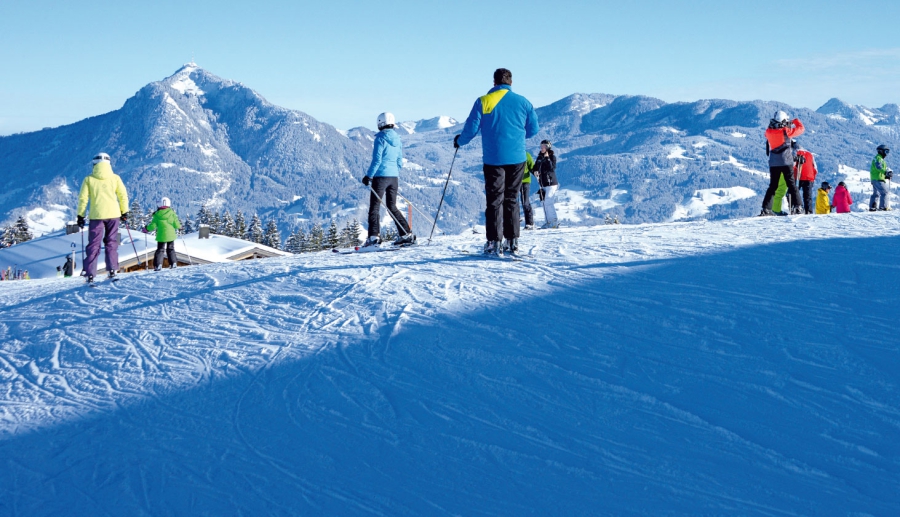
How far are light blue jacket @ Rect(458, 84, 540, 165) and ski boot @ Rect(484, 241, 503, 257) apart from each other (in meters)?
1.17

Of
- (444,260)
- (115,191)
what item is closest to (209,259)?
(115,191)

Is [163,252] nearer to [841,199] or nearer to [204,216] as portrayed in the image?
[841,199]

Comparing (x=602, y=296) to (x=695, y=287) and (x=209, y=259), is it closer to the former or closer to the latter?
(x=695, y=287)

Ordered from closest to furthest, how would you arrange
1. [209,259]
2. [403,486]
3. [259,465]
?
[403,486]
[259,465]
[209,259]

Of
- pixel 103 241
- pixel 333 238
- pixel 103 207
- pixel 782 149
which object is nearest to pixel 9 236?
pixel 333 238

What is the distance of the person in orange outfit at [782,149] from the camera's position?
12.1 m

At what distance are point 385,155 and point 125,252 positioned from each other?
2331 centimetres

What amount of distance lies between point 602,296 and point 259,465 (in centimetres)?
355

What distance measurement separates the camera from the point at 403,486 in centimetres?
346

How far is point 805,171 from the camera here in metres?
15.0

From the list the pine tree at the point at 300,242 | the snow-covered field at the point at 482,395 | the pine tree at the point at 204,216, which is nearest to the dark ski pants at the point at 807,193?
the snow-covered field at the point at 482,395

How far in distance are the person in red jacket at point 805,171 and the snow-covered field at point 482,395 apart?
24.4 ft

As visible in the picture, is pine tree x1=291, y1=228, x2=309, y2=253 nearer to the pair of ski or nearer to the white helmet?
the pair of ski

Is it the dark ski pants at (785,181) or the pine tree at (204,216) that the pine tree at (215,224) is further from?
the dark ski pants at (785,181)
